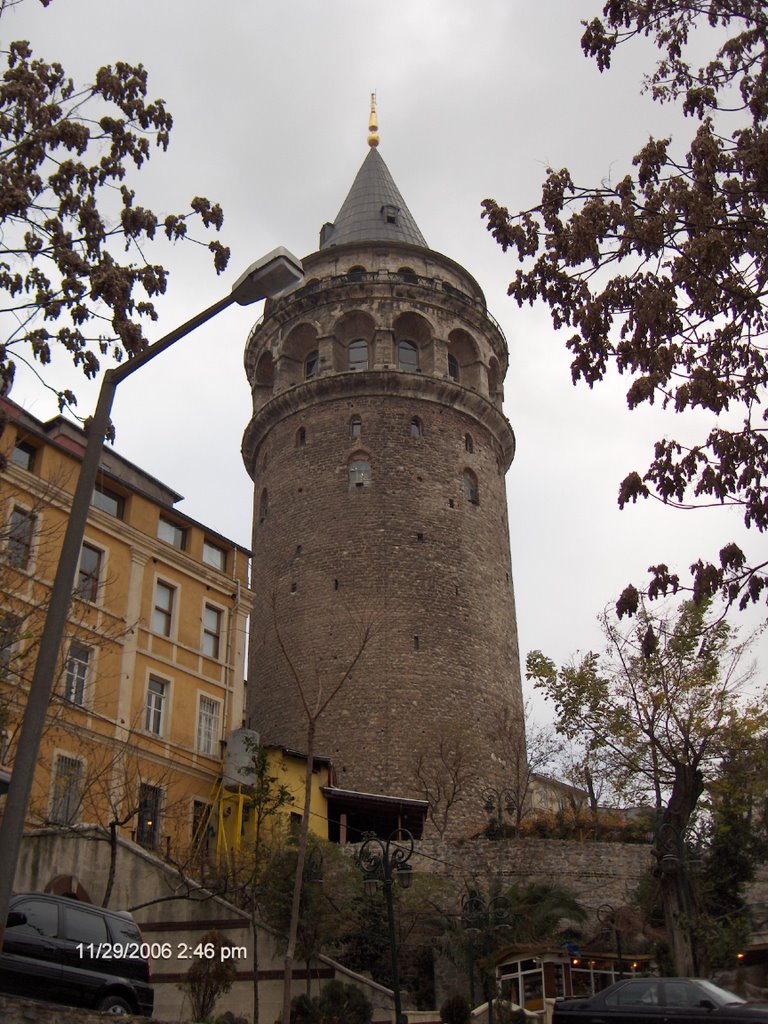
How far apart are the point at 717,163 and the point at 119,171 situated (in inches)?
215

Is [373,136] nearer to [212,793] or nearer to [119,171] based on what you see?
[212,793]

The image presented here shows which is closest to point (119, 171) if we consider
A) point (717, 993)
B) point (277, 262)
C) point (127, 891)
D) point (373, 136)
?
point (277, 262)

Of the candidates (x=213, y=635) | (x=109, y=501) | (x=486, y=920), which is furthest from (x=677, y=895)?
(x=109, y=501)

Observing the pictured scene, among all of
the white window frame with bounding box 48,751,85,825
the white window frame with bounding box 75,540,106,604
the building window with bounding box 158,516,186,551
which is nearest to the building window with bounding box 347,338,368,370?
the building window with bounding box 158,516,186,551

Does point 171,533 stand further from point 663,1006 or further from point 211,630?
point 663,1006

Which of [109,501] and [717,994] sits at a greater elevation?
[109,501]

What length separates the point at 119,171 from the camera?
35.1ft

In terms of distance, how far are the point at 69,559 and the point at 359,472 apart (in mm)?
30332

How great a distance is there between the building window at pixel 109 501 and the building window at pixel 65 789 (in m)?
5.80

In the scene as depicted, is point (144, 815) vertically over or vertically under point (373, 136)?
under

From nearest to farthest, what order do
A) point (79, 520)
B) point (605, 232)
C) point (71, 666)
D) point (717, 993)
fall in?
1. point (79, 520)
2. point (605, 232)
3. point (717, 993)
4. point (71, 666)

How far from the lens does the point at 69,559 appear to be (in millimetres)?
7965

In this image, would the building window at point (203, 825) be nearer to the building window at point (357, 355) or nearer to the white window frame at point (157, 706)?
the white window frame at point (157, 706)

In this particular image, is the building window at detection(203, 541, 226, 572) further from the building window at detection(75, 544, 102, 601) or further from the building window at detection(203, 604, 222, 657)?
the building window at detection(75, 544, 102, 601)
